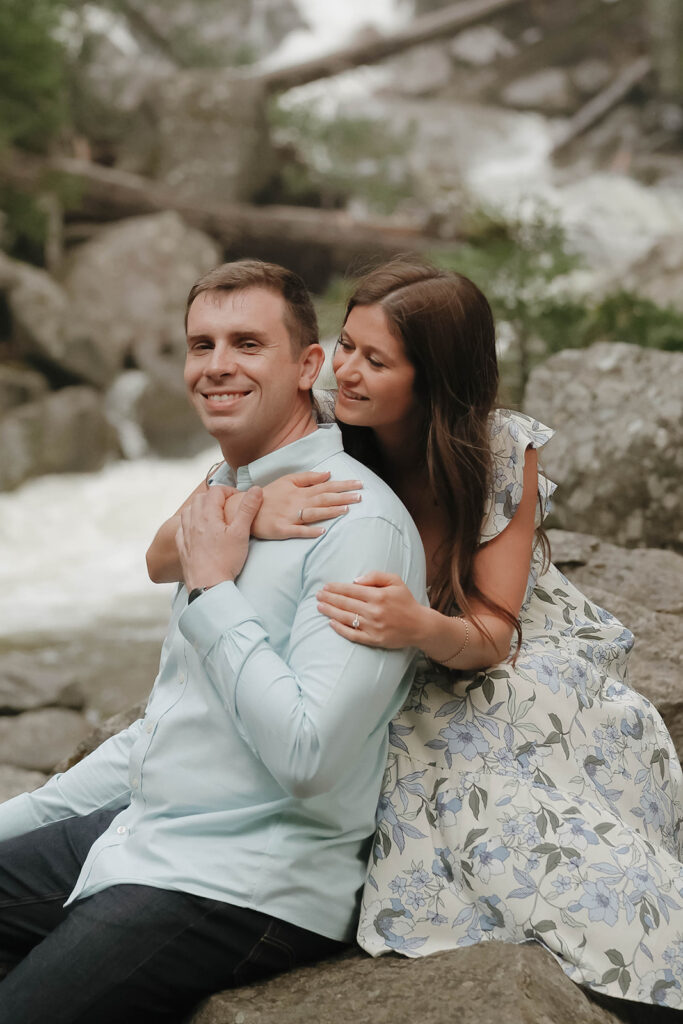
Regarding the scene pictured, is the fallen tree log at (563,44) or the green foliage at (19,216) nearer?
the green foliage at (19,216)

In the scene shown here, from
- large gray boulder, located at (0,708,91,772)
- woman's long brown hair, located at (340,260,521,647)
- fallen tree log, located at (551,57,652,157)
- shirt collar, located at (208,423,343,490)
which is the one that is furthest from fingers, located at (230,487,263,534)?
fallen tree log, located at (551,57,652,157)

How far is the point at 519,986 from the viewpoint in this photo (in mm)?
1574

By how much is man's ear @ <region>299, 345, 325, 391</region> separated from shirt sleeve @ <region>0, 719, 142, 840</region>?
0.73 meters

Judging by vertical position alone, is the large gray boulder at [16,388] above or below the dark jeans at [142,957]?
below

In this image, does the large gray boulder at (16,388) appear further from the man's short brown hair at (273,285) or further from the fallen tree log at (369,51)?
the man's short brown hair at (273,285)

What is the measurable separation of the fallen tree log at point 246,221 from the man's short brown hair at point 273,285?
38.2ft

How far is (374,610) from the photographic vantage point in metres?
1.62

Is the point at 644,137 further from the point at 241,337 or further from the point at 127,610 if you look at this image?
the point at 241,337

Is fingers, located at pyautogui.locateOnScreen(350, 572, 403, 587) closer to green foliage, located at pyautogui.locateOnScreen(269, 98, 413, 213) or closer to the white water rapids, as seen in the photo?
the white water rapids

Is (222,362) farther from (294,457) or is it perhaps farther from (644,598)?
(644,598)

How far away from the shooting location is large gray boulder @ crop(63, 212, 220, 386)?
12.4 m

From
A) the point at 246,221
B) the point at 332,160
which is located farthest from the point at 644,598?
the point at 332,160

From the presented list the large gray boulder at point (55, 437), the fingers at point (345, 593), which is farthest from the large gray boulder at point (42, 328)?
the fingers at point (345, 593)

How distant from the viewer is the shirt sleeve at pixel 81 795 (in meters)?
2.08
